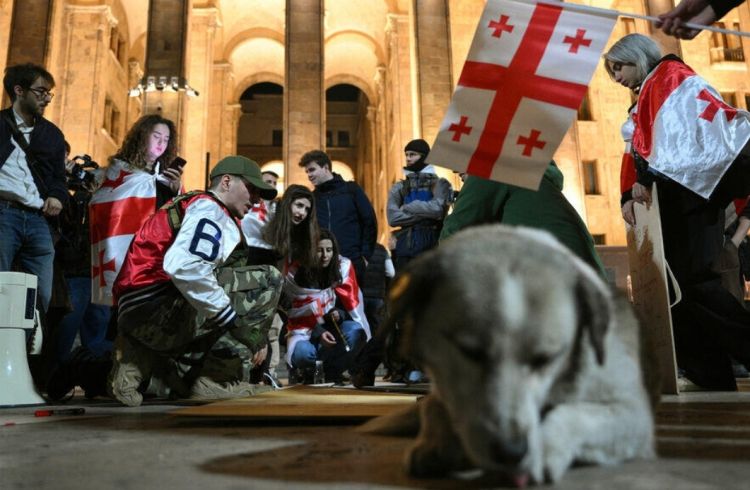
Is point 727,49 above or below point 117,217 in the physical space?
above

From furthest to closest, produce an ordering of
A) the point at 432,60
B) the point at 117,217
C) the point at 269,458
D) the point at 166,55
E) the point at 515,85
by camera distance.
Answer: the point at 432,60, the point at 166,55, the point at 117,217, the point at 515,85, the point at 269,458

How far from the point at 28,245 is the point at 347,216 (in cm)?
332

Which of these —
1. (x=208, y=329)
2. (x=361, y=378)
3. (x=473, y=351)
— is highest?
(x=208, y=329)

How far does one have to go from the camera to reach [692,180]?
158 inches

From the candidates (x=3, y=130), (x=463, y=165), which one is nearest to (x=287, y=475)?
(x=463, y=165)

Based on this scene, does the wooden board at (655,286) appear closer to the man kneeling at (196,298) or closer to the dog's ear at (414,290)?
the man kneeling at (196,298)

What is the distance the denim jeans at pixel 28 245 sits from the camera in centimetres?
438

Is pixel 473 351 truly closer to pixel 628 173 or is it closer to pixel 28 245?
pixel 628 173

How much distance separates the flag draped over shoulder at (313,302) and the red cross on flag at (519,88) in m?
3.80

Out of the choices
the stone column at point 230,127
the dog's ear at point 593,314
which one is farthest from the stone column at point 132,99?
the dog's ear at point 593,314

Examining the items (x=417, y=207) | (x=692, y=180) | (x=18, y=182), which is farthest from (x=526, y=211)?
(x=18, y=182)

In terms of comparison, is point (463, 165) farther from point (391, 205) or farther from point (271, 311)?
point (391, 205)

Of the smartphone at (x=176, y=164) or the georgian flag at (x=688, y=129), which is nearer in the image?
the georgian flag at (x=688, y=129)

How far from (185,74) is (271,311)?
43.8 feet
